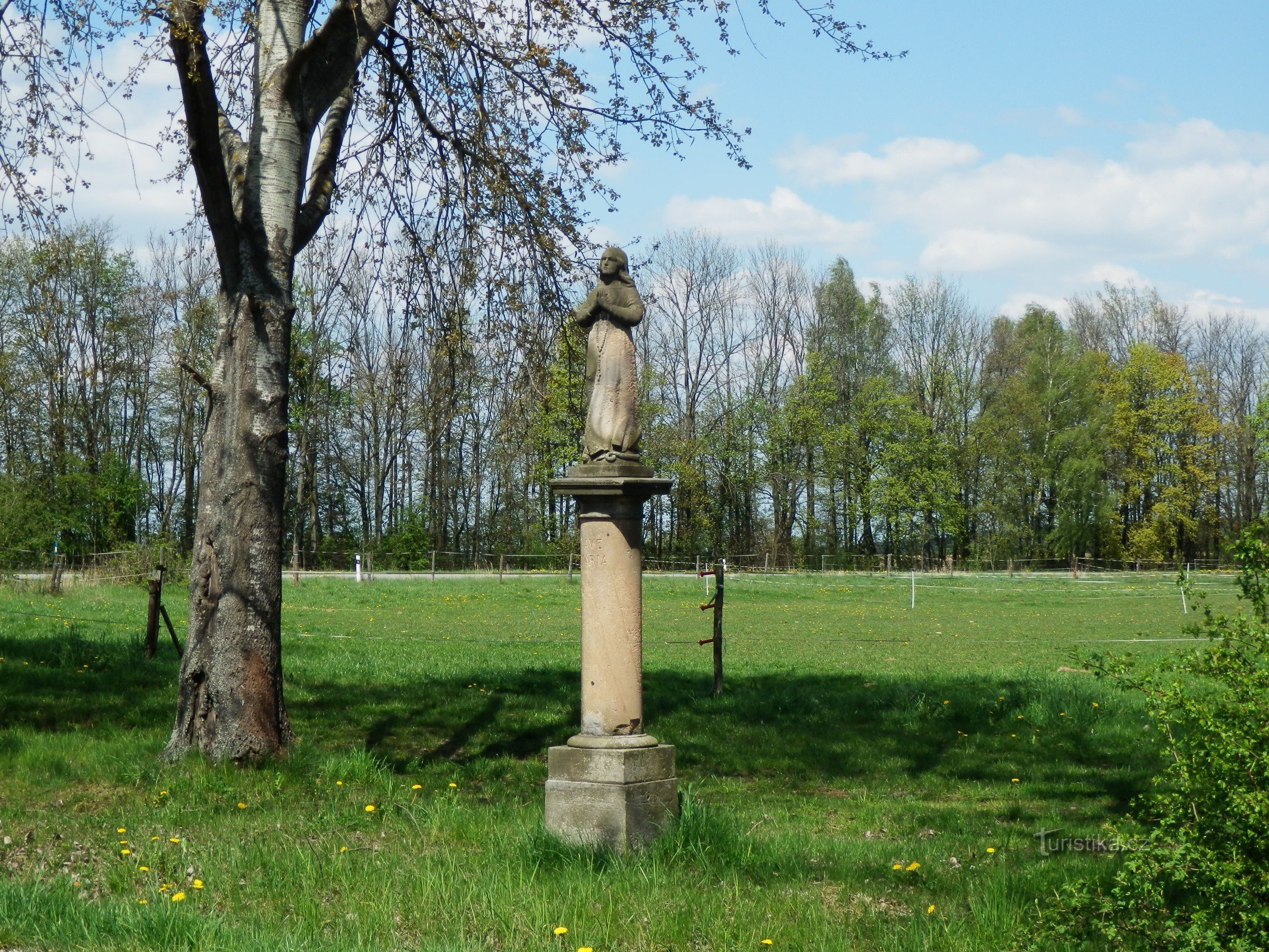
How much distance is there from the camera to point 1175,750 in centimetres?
419

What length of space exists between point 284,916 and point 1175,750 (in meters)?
3.66

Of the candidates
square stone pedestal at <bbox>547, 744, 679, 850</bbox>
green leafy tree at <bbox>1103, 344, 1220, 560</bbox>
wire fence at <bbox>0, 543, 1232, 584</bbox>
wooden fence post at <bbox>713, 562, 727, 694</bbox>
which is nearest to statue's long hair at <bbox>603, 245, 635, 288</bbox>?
square stone pedestal at <bbox>547, 744, 679, 850</bbox>

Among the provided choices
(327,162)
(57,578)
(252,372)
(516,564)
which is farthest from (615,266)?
(516,564)

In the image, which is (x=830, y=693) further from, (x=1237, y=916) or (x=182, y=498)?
(x=182, y=498)

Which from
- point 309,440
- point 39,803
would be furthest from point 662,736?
point 309,440

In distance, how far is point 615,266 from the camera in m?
7.12

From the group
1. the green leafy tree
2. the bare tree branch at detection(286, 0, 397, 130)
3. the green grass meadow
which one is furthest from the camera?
the green leafy tree

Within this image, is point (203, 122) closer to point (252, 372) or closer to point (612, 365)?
point (252, 372)

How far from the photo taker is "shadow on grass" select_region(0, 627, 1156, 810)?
31.5 ft

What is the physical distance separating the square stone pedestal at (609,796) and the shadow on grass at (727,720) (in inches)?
103

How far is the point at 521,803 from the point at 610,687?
1785 millimetres

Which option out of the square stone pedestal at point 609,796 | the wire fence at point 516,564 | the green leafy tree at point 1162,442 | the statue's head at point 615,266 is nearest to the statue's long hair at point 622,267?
the statue's head at point 615,266

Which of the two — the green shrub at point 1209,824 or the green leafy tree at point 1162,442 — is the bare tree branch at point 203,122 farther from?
the green leafy tree at point 1162,442

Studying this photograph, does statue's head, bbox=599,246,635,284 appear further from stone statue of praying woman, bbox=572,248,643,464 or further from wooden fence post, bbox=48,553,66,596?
wooden fence post, bbox=48,553,66,596
